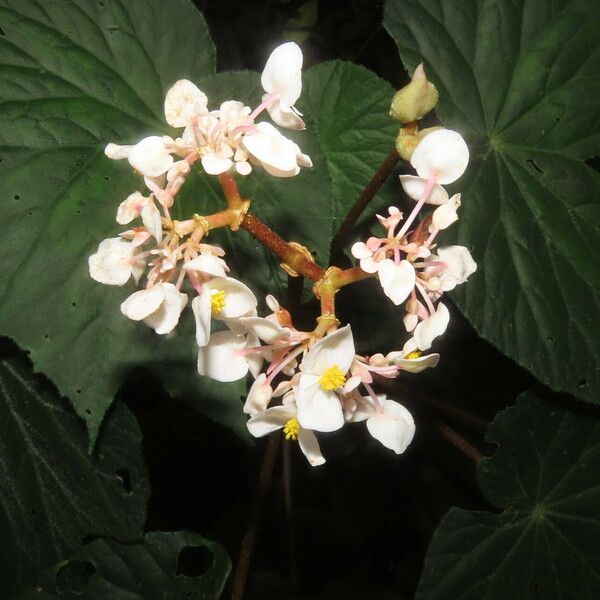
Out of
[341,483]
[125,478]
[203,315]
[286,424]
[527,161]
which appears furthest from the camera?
[341,483]

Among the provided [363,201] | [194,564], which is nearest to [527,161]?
[363,201]

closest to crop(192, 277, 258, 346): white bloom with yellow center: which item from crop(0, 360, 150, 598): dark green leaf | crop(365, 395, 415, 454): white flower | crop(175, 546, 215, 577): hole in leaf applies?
crop(365, 395, 415, 454): white flower

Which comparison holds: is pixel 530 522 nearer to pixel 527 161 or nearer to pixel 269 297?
pixel 527 161

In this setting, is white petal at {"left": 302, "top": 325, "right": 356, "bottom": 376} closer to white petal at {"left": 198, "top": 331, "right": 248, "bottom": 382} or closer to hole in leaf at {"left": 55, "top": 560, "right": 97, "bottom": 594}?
white petal at {"left": 198, "top": 331, "right": 248, "bottom": 382}

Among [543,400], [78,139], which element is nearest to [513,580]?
[543,400]

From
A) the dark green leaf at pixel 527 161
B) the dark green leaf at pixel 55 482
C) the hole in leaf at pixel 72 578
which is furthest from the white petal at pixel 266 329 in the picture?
the hole in leaf at pixel 72 578

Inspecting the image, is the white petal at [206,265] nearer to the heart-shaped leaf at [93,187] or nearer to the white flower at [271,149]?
the white flower at [271,149]
